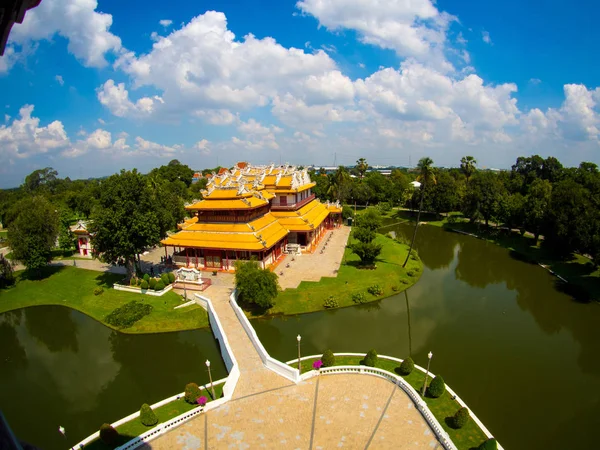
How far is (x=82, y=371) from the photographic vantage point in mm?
21625

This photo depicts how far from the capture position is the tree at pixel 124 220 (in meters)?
29.5

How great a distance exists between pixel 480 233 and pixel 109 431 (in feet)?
183

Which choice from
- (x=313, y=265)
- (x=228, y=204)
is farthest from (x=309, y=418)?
(x=228, y=204)

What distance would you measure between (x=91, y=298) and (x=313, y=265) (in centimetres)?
2128

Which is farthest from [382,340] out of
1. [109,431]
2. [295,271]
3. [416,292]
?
[109,431]

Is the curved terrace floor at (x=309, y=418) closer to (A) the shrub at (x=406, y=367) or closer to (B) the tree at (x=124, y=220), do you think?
(A) the shrub at (x=406, y=367)

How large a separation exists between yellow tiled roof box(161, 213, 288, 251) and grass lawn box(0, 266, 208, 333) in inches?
247

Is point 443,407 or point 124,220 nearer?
point 443,407

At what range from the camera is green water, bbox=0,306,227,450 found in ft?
57.2

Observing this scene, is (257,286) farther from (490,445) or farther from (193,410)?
(490,445)

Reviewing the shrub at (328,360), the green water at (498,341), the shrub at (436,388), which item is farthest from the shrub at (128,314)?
the shrub at (436,388)

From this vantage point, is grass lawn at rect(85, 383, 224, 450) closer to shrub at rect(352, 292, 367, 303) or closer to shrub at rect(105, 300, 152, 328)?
shrub at rect(105, 300, 152, 328)

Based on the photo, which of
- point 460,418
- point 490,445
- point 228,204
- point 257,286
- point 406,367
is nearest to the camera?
point 490,445

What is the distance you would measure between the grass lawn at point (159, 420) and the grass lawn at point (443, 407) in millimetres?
6009
